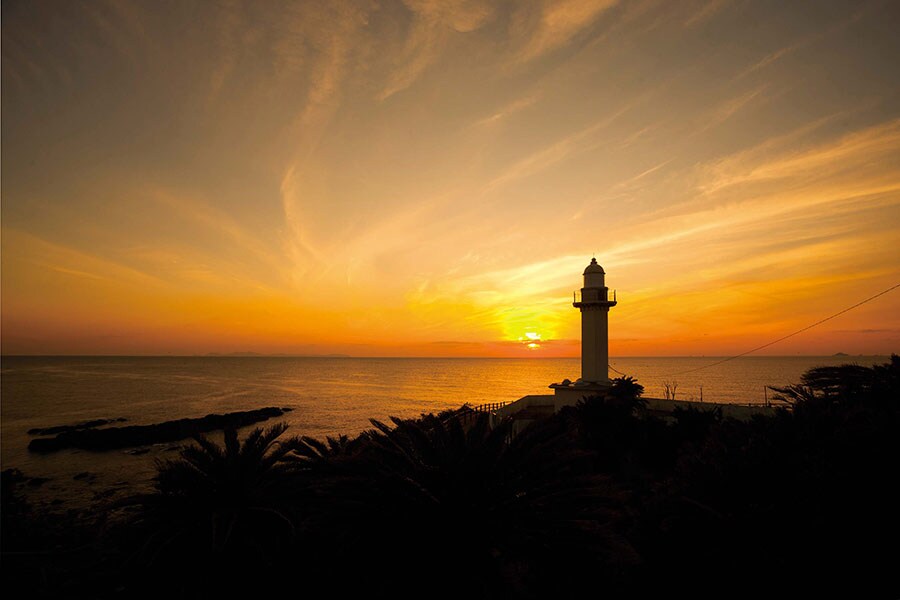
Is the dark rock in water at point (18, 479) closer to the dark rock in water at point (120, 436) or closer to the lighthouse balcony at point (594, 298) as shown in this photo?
the dark rock in water at point (120, 436)

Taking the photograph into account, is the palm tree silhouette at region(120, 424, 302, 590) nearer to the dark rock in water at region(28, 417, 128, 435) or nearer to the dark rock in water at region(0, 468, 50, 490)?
the dark rock in water at region(0, 468, 50, 490)

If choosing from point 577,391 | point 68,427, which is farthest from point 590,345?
point 68,427

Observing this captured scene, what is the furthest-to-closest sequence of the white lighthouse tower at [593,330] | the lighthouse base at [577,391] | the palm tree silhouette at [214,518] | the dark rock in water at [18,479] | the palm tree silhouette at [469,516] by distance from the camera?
1. the white lighthouse tower at [593,330]
2. the lighthouse base at [577,391]
3. the dark rock in water at [18,479]
4. the palm tree silhouette at [214,518]
5. the palm tree silhouette at [469,516]

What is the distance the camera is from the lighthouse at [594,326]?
34.8 m

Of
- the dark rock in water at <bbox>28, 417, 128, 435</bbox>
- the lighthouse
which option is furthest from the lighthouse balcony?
the dark rock in water at <bbox>28, 417, 128, 435</bbox>

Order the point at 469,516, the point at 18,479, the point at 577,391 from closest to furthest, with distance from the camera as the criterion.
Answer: the point at 469,516, the point at 577,391, the point at 18,479

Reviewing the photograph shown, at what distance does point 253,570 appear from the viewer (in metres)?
9.89

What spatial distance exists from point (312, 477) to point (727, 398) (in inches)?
3248

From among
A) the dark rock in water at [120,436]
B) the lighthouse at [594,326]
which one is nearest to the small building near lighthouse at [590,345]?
the lighthouse at [594,326]

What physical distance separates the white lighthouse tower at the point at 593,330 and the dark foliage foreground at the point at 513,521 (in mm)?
22816

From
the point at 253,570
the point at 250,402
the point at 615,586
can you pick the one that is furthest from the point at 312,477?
the point at 250,402

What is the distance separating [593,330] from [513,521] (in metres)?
30.0

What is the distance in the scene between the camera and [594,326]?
117 feet

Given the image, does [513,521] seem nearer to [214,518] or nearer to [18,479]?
[214,518]
